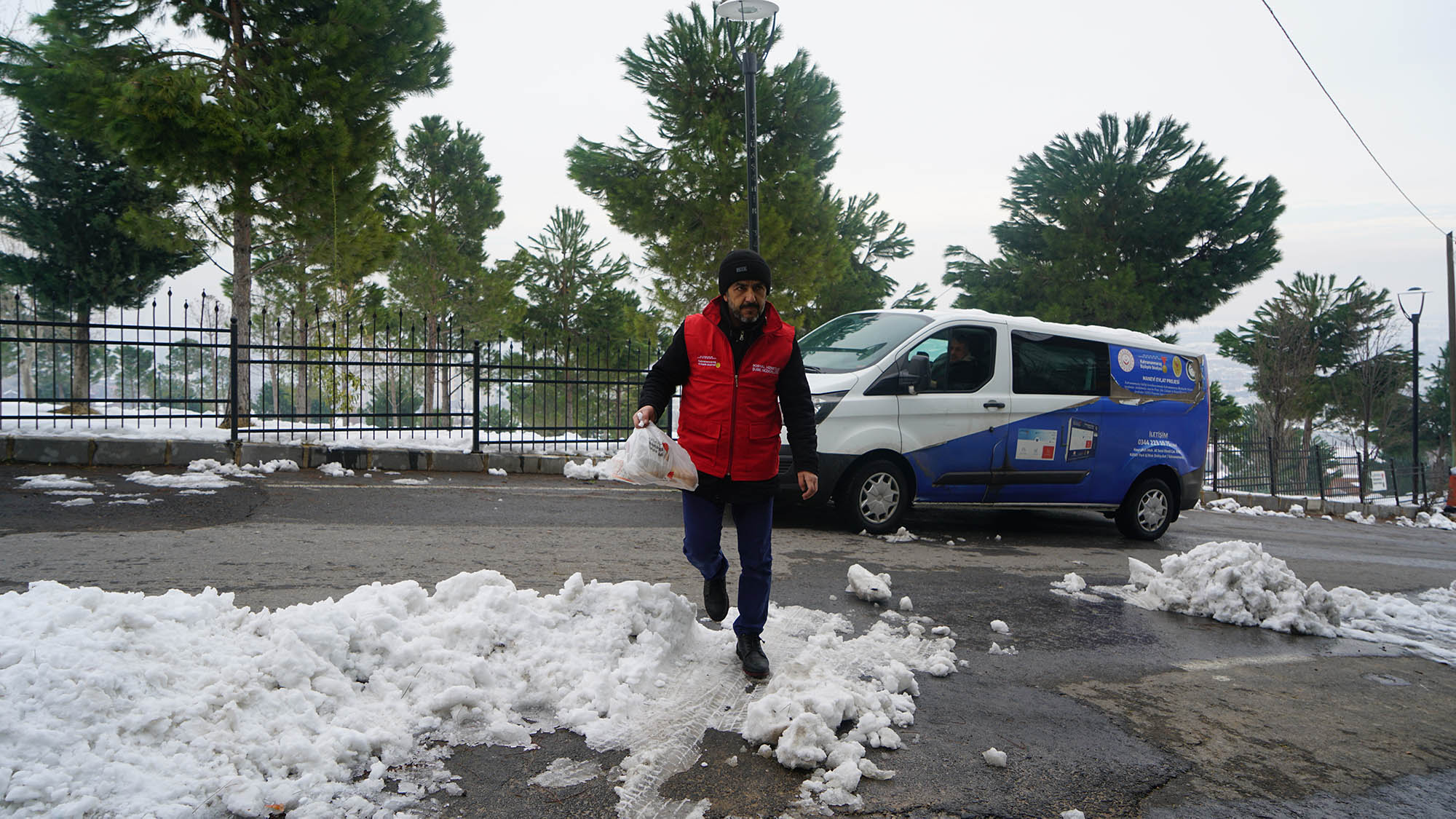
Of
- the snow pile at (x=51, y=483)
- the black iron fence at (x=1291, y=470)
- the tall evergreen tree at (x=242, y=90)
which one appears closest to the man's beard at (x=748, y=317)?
the snow pile at (x=51, y=483)

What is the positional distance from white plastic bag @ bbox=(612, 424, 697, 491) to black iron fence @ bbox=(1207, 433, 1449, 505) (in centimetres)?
1858

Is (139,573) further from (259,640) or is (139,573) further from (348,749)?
(348,749)

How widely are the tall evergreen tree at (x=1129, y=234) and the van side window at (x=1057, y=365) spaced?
18.9 metres

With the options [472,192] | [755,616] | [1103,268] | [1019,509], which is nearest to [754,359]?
[755,616]

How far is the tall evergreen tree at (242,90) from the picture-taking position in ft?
40.9

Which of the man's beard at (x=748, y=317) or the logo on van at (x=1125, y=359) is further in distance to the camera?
the logo on van at (x=1125, y=359)

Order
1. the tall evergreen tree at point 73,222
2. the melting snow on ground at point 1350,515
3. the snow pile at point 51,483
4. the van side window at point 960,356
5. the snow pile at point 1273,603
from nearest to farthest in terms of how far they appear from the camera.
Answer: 1. the snow pile at point 1273,603
2. the van side window at point 960,356
3. the snow pile at point 51,483
4. the melting snow on ground at point 1350,515
5. the tall evergreen tree at point 73,222

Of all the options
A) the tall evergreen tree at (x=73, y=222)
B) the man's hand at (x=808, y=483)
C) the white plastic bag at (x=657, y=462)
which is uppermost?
the tall evergreen tree at (x=73, y=222)

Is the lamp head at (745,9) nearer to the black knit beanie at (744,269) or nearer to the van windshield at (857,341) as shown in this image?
the van windshield at (857,341)

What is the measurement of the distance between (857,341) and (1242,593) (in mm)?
3721

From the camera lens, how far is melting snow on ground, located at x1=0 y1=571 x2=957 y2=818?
236cm

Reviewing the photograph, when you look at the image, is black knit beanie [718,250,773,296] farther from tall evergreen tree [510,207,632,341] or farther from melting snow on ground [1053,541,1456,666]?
tall evergreen tree [510,207,632,341]

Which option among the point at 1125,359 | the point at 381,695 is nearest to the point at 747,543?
the point at 381,695

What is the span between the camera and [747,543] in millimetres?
3641
